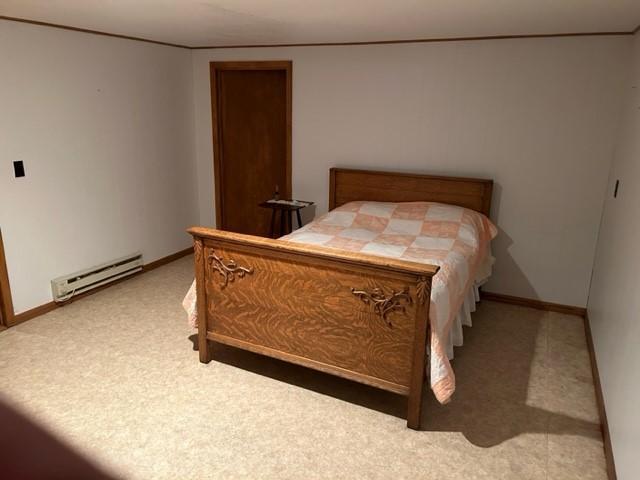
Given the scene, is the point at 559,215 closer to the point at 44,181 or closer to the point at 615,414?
the point at 615,414

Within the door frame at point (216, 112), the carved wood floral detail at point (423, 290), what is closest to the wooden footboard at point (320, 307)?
the carved wood floral detail at point (423, 290)

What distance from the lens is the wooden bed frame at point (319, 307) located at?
221 cm

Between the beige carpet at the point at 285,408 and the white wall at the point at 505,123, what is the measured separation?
0.66m

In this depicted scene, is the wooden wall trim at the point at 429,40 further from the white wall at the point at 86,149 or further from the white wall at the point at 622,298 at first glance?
the white wall at the point at 86,149

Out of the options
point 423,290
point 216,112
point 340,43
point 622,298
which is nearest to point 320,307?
point 423,290

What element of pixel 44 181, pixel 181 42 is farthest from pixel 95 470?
pixel 181 42

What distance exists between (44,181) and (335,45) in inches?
94.8

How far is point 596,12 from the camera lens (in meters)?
2.50

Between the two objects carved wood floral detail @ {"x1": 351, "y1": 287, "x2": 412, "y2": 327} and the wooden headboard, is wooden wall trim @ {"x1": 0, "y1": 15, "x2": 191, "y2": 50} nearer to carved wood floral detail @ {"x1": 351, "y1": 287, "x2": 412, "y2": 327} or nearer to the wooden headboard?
the wooden headboard

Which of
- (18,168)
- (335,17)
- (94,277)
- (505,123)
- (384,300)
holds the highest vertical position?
(335,17)

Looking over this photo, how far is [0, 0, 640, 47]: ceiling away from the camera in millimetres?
2393

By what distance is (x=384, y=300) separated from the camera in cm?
223

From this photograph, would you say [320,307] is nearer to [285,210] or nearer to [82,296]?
[285,210]

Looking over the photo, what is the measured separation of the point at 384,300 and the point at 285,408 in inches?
30.1
